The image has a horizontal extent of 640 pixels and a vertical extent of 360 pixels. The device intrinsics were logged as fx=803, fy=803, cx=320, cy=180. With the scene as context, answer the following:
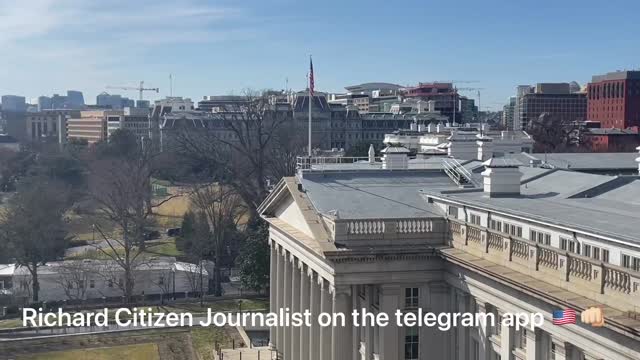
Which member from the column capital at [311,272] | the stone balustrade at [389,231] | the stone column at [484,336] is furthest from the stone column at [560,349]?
the column capital at [311,272]

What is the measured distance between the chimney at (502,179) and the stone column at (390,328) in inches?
216

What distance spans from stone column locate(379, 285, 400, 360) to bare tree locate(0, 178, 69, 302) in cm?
4683

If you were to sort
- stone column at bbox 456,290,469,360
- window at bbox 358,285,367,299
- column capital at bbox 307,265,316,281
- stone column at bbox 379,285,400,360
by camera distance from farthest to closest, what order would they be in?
1. column capital at bbox 307,265,316,281
2. window at bbox 358,285,367,299
3. stone column at bbox 379,285,400,360
4. stone column at bbox 456,290,469,360

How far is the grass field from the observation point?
161ft

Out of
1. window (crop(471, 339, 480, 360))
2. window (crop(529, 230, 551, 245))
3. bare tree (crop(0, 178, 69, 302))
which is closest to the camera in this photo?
window (crop(529, 230, 551, 245))

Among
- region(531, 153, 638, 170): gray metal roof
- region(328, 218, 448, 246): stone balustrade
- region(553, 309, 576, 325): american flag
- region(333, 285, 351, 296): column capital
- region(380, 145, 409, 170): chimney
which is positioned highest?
region(380, 145, 409, 170): chimney

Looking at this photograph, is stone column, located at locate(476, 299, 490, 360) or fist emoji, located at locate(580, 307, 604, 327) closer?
fist emoji, located at locate(580, 307, 604, 327)

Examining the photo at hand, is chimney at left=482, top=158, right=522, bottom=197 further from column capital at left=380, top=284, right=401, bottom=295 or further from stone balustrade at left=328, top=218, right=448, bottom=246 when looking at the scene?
column capital at left=380, top=284, right=401, bottom=295

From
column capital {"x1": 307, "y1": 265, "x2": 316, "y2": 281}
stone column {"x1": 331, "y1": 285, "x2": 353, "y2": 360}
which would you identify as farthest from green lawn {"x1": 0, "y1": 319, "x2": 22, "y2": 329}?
stone column {"x1": 331, "y1": 285, "x2": 353, "y2": 360}

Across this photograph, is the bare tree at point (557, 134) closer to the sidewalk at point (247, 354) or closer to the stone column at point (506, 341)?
the sidewalk at point (247, 354)

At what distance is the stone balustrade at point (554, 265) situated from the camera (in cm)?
1933

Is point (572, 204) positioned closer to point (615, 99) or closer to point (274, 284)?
point (274, 284)

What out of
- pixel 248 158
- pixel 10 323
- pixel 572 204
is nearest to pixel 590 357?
pixel 572 204

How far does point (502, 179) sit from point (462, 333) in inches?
250
